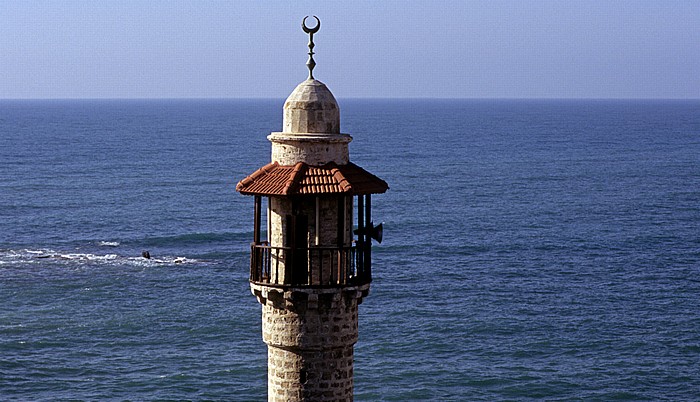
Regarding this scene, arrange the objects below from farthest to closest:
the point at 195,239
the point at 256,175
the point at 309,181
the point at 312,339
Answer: the point at 195,239 → the point at 256,175 → the point at 312,339 → the point at 309,181

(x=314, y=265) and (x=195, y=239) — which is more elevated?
(x=314, y=265)

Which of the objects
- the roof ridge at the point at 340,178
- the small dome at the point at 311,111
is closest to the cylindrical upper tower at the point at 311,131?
the small dome at the point at 311,111

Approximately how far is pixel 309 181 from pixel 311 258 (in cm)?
180

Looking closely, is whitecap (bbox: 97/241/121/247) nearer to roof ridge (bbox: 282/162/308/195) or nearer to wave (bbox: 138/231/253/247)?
wave (bbox: 138/231/253/247)

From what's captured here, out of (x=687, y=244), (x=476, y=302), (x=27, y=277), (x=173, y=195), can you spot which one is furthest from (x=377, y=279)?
(x=173, y=195)

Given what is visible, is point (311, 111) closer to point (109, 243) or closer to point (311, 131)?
point (311, 131)

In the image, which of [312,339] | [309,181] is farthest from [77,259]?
[309,181]

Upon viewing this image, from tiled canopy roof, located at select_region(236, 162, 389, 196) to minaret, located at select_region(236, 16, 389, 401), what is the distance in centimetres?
3

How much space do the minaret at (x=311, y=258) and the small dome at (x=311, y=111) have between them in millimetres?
23

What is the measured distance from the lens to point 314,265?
91.8ft

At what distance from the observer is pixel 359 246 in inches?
1115

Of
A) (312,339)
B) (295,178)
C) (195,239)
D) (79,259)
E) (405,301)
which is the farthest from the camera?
(195,239)

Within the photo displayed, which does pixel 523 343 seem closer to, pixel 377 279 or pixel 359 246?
pixel 377 279

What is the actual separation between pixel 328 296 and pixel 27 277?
7341 cm
